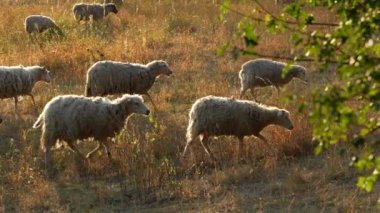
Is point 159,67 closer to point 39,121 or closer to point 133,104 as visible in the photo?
point 133,104

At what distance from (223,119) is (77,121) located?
6.25 feet

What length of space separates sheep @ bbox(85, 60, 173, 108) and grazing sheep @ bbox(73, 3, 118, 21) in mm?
8718

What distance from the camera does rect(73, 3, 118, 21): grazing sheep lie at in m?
20.5

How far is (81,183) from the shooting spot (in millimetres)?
8461

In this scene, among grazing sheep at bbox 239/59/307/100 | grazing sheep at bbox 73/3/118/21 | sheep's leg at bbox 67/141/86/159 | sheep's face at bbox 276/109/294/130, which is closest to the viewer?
sheep's leg at bbox 67/141/86/159

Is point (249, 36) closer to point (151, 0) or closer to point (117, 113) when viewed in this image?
point (117, 113)

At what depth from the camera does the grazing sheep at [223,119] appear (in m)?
9.00

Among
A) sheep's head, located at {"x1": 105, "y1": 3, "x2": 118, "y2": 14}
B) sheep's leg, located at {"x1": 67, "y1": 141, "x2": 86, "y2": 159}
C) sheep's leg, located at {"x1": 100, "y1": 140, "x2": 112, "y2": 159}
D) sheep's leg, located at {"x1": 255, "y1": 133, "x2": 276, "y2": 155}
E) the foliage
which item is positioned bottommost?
sheep's leg, located at {"x1": 67, "y1": 141, "x2": 86, "y2": 159}

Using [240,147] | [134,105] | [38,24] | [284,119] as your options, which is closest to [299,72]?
[284,119]

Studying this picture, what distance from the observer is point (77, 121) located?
9078 mm

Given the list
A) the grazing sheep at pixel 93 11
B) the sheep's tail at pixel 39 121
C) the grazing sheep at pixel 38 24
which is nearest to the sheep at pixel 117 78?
the sheep's tail at pixel 39 121

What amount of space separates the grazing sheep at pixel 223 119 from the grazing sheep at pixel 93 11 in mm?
11717

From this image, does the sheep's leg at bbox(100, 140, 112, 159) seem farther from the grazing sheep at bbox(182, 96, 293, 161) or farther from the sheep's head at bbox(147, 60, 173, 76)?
the sheep's head at bbox(147, 60, 173, 76)

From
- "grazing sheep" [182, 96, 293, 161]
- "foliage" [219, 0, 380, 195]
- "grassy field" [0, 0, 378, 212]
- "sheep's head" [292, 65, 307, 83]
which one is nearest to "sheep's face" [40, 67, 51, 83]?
"grassy field" [0, 0, 378, 212]
